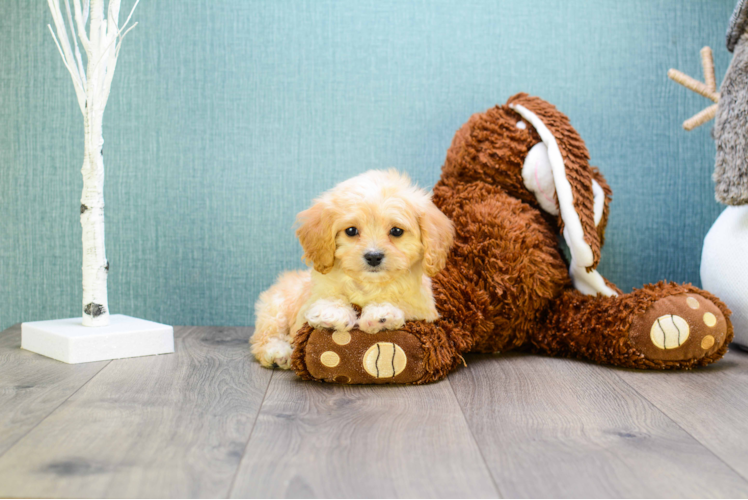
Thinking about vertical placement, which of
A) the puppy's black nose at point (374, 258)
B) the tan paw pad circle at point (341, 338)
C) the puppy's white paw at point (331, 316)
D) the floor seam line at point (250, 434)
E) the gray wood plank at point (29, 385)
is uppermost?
the puppy's black nose at point (374, 258)

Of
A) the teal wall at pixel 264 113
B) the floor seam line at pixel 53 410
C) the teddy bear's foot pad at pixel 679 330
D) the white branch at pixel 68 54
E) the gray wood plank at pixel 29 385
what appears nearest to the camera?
the floor seam line at pixel 53 410

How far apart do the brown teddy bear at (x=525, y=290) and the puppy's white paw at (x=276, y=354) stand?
6.0 inches

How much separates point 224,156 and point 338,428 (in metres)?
1.18

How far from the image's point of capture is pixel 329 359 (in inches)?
50.5

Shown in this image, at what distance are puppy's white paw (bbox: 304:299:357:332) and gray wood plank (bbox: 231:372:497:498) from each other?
0.14m

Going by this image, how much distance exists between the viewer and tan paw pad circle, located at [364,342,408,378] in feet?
4.21

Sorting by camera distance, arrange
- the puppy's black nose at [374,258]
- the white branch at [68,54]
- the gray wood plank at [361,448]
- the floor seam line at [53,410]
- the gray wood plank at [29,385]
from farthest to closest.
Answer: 1. the white branch at [68,54]
2. the puppy's black nose at [374,258]
3. the gray wood plank at [29,385]
4. the floor seam line at [53,410]
5. the gray wood plank at [361,448]

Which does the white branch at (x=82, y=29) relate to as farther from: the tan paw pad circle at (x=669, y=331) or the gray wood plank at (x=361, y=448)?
the tan paw pad circle at (x=669, y=331)

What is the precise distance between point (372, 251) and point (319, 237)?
12cm

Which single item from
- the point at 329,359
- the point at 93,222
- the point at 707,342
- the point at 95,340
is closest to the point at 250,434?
the point at 329,359

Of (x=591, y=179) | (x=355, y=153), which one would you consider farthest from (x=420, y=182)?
(x=591, y=179)

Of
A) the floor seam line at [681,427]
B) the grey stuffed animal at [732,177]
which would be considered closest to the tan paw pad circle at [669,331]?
the floor seam line at [681,427]

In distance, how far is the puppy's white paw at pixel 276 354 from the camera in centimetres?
145

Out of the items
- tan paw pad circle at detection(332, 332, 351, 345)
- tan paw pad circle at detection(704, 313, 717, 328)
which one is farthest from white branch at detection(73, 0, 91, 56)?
tan paw pad circle at detection(704, 313, 717, 328)
